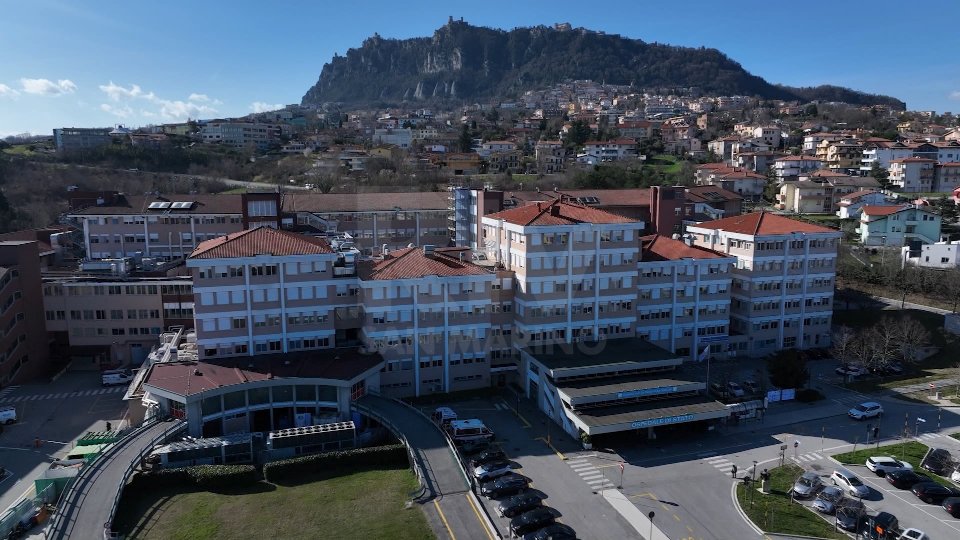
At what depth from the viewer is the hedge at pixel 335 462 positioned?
34.6 meters

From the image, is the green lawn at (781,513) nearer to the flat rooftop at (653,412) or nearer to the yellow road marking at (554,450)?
the flat rooftop at (653,412)

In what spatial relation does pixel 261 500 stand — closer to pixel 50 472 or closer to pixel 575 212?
pixel 50 472

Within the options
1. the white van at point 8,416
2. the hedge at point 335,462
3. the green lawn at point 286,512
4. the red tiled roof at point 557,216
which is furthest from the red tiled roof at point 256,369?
the red tiled roof at point 557,216

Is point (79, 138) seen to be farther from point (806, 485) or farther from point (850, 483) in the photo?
point (850, 483)

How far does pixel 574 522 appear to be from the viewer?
30.1 m

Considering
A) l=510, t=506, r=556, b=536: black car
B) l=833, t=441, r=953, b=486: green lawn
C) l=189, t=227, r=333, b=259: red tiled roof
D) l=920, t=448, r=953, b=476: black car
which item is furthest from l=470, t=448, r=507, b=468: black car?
l=920, t=448, r=953, b=476: black car

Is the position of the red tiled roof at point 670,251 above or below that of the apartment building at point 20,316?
above

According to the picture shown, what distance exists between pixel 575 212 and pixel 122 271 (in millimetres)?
39648

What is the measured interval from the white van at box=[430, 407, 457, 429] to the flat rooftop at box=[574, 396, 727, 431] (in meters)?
8.06

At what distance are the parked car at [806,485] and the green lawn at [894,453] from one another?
4338 mm

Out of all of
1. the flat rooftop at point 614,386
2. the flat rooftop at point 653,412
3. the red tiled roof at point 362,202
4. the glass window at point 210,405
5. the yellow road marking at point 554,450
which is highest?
the red tiled roof at point 362,202

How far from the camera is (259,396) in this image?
4025 centimetres

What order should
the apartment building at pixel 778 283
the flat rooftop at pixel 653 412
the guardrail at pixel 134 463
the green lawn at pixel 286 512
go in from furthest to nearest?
the apartment building at pixel 778 283, the flat rooftop at pixel 653 412, the green lawn at pixel 286 512, the guardrail at pixel 134 463

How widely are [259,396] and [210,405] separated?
2889 millimetres
